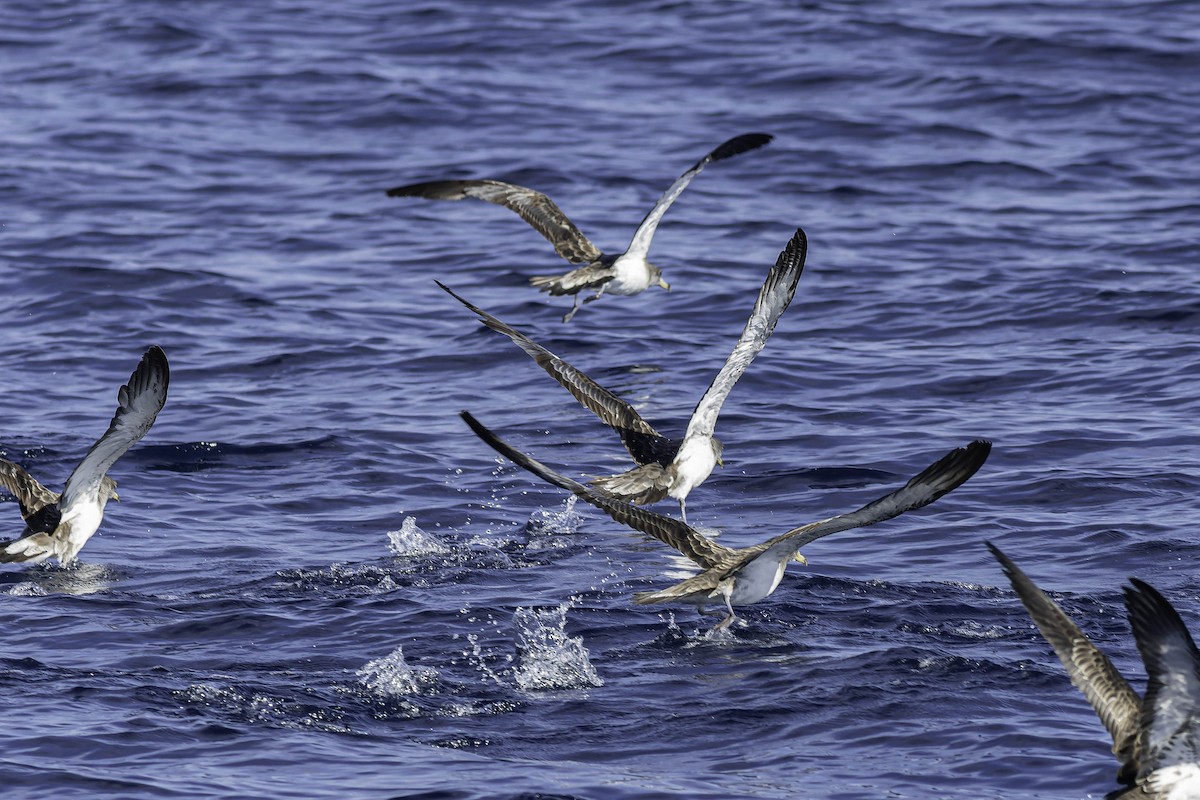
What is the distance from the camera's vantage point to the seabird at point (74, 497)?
33.7 feet

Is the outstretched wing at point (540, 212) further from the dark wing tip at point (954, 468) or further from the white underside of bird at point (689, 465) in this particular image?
the dark wing tip at point (954, 468)

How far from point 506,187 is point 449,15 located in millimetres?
14246

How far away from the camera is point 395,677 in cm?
851

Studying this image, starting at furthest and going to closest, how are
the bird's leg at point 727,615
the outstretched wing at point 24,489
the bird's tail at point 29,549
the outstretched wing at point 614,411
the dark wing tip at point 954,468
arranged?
1. the outstretched wing at point 614,411
2. the outstretched wing at point 24,489
3. the bird's tail at point 29,549
4. the bird's leg at point 727,615
5. the dark wing tip at point 954,468

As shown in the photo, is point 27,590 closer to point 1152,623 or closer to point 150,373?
point 150,373

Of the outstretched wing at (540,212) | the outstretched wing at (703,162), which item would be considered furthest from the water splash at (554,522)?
the outstretched wing at (540,212)

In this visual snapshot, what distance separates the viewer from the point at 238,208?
20.9 m

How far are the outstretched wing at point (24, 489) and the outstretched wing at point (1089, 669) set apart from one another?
22.2 ft

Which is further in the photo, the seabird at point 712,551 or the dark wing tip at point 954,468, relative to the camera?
the seabird at point 712,551

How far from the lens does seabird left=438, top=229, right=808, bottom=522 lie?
34.1 ft

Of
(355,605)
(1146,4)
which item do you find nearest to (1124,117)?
(1146,4)

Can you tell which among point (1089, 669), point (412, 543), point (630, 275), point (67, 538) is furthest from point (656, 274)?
point (1089, 669)

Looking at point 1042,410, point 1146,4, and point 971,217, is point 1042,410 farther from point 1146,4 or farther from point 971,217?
point 1146,4

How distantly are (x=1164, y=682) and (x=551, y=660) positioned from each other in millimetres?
3313
